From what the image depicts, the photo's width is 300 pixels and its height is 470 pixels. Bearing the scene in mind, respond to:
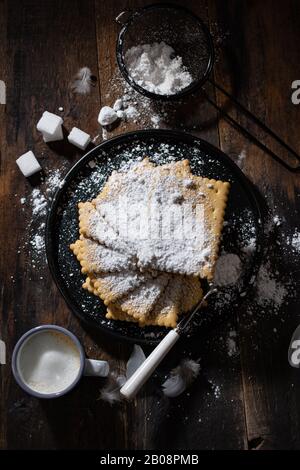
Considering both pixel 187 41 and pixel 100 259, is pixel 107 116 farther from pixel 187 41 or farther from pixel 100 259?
pixel 100 259

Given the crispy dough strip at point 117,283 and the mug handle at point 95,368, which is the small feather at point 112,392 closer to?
the mug handle at point 95,368

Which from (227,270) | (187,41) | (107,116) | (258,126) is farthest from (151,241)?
(187,41)

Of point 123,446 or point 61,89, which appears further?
point 61,89

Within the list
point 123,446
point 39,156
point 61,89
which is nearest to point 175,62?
point 61,89

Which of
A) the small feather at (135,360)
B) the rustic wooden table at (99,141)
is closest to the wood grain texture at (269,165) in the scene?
the rustic wooden table at (99,141)
